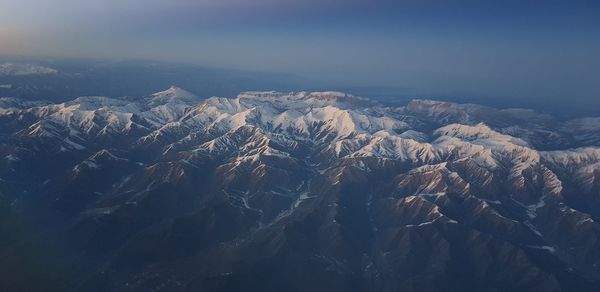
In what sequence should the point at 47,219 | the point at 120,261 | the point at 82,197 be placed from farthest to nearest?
the point at 82,197
the point at 47,219
the point at 120,261

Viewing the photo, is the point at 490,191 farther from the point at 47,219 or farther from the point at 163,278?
the point at 47,219

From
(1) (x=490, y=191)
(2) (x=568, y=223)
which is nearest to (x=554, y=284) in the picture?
(2) (x=568, y=223)

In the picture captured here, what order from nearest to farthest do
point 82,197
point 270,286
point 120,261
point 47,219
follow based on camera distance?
point 270,286, point 120,261, point 47,219, point 82,197

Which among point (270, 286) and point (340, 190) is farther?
point (340, 190)

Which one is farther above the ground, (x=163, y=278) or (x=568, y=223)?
(x=568, y=223)

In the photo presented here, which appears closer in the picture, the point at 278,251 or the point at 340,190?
the point at 278,251

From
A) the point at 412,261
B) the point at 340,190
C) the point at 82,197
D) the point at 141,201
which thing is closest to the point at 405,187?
the point at 340,190

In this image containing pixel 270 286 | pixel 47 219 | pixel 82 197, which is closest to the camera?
pixel 270 286

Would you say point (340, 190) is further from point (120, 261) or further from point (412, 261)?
point (120, 261)

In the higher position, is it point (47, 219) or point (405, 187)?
point (405, 187)
